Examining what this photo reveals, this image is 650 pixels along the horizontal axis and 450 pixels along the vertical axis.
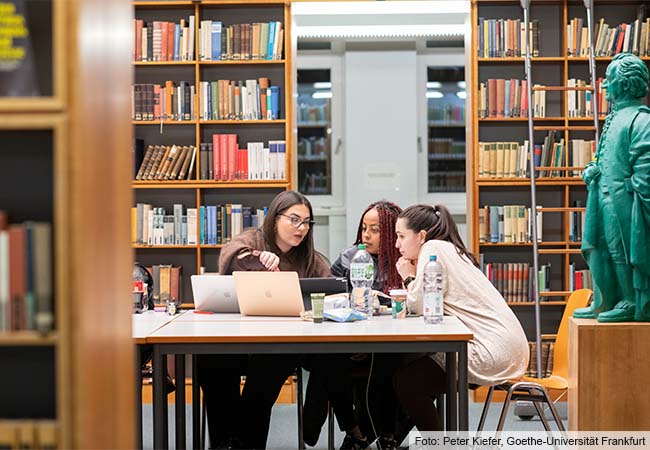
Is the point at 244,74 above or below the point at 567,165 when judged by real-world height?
above

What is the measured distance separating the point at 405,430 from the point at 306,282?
0.95 m

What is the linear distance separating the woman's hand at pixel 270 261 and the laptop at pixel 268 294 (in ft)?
1.17

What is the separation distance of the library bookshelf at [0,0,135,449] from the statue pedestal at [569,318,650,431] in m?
2.39

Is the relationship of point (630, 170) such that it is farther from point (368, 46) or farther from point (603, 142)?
point (368, 46)

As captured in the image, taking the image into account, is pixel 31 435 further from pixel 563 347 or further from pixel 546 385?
pixel 563 347

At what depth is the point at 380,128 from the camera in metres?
7.87

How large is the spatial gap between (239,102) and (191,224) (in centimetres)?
90

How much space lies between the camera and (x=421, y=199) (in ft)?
26.1

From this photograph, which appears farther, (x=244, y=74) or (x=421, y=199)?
(x=421, y=199)

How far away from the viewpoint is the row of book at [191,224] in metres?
6.00

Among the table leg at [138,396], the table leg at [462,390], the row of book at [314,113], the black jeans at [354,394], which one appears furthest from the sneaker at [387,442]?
the row of book at [314,113]

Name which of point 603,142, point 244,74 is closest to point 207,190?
Answer: point 244,74

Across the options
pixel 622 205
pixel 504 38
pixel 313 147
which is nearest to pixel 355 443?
pixel 622 205

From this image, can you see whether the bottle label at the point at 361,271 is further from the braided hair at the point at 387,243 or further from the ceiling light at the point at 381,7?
the ceiling light at the point at 381,7
